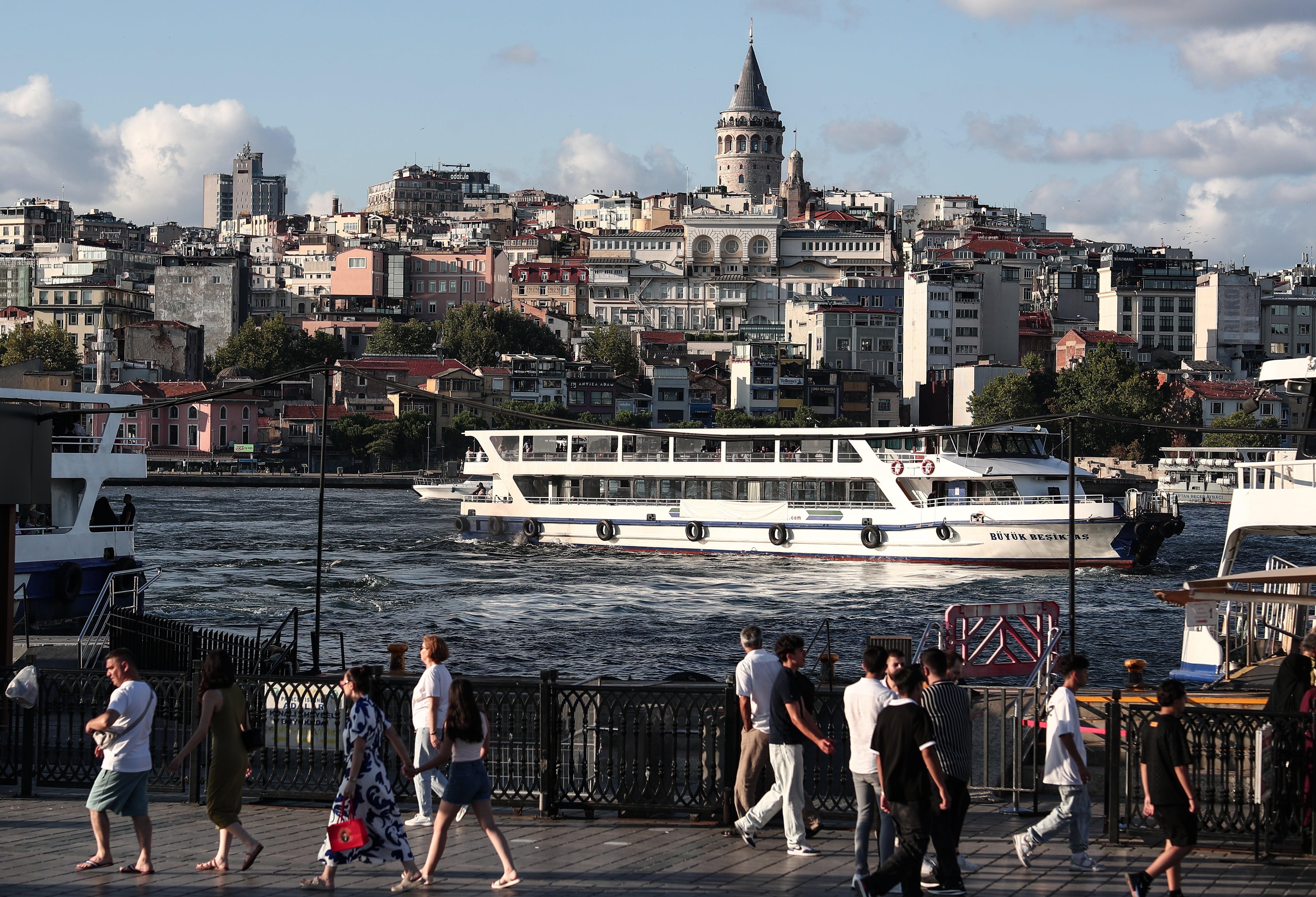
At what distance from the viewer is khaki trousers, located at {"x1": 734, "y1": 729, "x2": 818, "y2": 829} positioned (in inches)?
349

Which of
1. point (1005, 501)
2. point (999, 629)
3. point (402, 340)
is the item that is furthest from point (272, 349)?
point (999, 629)

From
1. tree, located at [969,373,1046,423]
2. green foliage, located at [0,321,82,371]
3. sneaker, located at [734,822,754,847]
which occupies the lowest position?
sneaker, located at [734,822,754,847]

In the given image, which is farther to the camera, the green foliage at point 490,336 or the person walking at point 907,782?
the green foliage at point 490,336

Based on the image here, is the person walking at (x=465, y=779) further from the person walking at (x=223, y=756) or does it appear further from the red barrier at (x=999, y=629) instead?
the red barrier at (x=999, y=629)

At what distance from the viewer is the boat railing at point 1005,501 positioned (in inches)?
1507

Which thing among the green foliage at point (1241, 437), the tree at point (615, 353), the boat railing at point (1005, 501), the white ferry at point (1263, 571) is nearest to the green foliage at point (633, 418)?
the tree at point (615, 353)

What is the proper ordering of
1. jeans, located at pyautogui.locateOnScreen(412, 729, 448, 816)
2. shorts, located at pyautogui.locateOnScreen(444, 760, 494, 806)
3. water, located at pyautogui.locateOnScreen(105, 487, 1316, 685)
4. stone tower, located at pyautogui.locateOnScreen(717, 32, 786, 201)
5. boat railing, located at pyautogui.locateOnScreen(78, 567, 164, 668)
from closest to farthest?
shorts, located at pyautogui.locateOnScreen(444, 760, 494, 806) < jeans, located at pyautogui.locateOnScreen(412, 729, 448, 816) < boat railing, located at pyautogui.locateOnScreen(78, 567, 164, 668) < water, located at pyautogui.locateOnScreen(105, 487, 1316, 685) < stone tower, located at pyautogui.locateOnScreen(717, 32, 786, 201)

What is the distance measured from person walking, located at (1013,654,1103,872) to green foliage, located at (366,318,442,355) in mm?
110064

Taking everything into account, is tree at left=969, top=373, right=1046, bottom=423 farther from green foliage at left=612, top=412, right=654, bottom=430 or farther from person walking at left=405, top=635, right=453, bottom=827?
person walking at left=405, top=635, right=453, bottom=827

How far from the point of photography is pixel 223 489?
3374 inches

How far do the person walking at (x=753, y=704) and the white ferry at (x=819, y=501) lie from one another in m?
23.8

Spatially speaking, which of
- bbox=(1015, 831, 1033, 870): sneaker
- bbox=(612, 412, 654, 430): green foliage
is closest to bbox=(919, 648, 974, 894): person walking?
bbox=(1015, 831, 1033, 870): sneaker

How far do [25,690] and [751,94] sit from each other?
193 m

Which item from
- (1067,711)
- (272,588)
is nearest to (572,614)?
(272,588)
